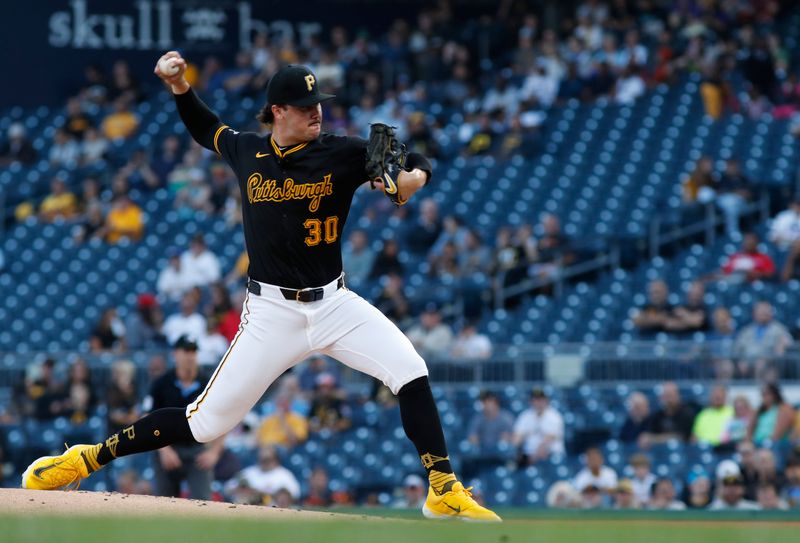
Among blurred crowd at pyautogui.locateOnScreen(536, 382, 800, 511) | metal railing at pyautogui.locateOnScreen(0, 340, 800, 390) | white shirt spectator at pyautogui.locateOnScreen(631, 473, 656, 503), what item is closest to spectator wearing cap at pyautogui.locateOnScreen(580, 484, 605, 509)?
blurred crowd at pyautogui.locateOnScreen(536, 382, 800, 511)

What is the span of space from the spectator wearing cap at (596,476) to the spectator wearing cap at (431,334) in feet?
8.07

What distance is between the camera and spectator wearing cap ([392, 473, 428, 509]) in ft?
32.7

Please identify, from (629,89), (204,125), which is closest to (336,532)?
(204,125)

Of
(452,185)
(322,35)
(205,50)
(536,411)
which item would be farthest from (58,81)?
(536,411)

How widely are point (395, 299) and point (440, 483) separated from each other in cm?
762

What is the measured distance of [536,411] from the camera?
10.9 meters

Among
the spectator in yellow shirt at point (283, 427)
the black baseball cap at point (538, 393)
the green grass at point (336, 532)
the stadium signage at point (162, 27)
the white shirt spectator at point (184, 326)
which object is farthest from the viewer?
the stadium signage at point (162, 27)

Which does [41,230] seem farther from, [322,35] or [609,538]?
[609,538]

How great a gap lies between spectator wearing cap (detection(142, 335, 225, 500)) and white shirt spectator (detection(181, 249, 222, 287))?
20.0 ft

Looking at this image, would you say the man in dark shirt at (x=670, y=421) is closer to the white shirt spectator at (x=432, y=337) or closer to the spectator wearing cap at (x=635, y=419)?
the spectator wearing cap at (x=635, y=419)

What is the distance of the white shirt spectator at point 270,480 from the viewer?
10.1 m

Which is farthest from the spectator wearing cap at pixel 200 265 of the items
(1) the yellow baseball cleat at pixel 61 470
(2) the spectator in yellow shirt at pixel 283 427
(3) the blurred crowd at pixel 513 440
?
(1) the yellow baseball cleat at pixel 61 470

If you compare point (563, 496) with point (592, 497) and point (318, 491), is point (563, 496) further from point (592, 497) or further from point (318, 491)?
point (318, 491)

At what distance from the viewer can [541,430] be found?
1088cm
